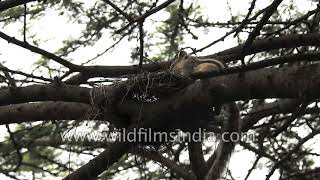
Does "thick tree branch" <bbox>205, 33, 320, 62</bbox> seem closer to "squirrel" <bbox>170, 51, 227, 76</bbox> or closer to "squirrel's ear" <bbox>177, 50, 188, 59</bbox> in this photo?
"squirrel" <bbox>170, 51, 227, 76</bbox>

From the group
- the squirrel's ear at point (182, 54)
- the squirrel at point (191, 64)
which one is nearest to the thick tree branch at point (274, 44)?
the squirrel at point (191, 64)

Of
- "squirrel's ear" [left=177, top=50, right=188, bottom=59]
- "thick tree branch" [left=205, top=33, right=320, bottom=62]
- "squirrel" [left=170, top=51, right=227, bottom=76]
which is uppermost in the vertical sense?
"thick tree branch" [left=205, top=33, right=320, bottom=62]

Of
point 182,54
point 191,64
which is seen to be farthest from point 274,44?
point 182,54

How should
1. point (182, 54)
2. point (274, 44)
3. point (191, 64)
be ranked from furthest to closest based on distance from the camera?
1. point (182, 54)
2. point (191, 64)
3. point (274, 44)

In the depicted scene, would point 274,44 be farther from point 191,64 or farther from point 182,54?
point 182,54

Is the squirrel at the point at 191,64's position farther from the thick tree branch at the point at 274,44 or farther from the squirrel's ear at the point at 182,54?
the thick tree branch at the point at 274,44

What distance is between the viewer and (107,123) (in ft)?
11.2

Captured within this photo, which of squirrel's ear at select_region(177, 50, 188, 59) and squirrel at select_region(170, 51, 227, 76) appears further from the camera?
squirrel's ear at select_region(177, 50, 188, 59)

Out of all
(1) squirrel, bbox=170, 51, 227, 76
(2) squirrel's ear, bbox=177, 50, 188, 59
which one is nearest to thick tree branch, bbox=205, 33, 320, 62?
(1) squirrel, bbox=170, 51, 227, 76

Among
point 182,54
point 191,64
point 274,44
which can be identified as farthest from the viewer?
point 182,54

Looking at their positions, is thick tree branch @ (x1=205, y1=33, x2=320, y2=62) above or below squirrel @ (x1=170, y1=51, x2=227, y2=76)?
above

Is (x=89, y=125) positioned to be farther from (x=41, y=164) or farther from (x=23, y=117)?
(x=41, y=164)

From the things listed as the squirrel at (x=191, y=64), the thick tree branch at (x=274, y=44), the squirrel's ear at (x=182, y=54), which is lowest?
the squirrel at (x=191, y=64)

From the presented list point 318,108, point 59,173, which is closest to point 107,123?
point 318,108
